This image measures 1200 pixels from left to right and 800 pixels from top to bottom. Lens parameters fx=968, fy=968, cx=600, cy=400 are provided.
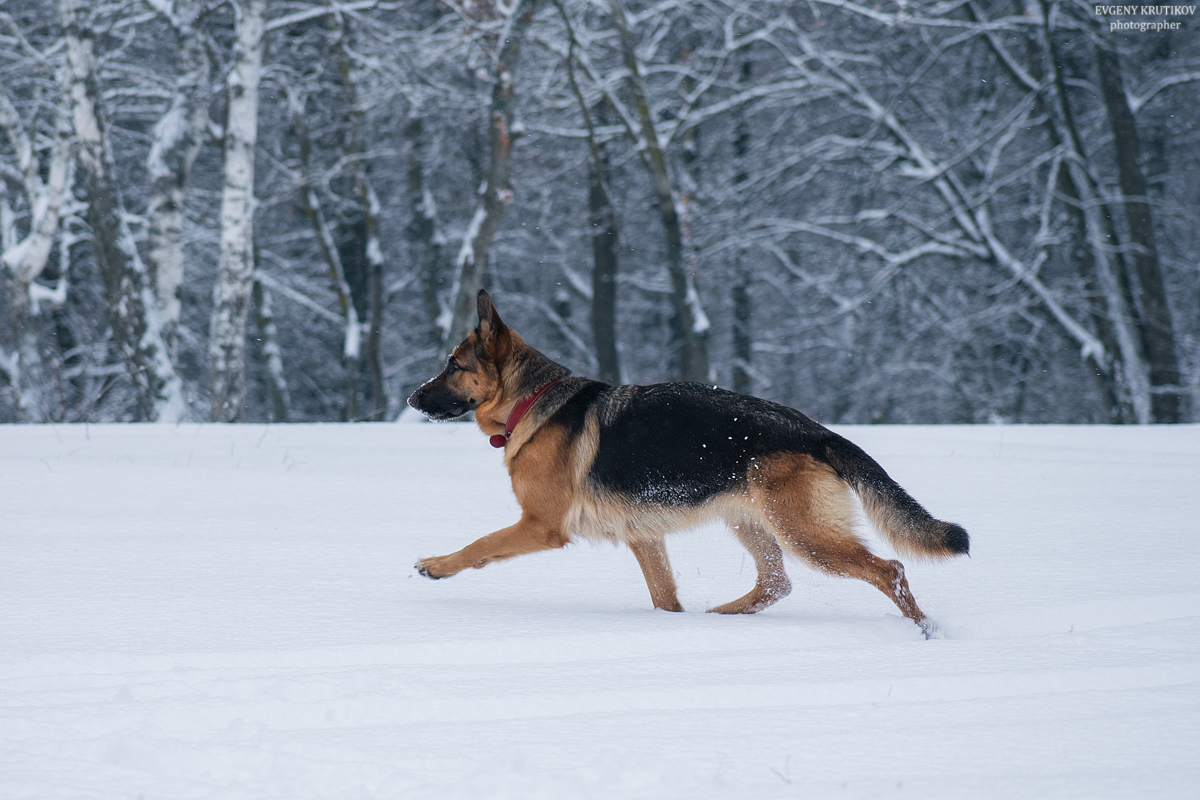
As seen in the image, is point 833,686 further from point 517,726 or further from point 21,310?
point 21,310

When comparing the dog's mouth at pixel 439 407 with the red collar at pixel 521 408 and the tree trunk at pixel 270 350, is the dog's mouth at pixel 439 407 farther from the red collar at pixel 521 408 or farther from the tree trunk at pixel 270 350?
the tree trunk at pixel 270 350

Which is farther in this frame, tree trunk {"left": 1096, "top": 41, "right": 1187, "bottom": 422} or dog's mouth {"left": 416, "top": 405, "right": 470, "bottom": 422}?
tree trunk {"left": 1096, "top": 41, "right": 1187, "bottom": 422}

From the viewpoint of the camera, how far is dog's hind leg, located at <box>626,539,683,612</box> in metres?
4.44

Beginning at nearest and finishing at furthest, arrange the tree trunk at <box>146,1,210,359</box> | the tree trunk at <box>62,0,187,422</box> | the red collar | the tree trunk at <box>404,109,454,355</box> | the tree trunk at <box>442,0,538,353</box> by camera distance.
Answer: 1. the red collar
2. the tree trunk at <box>62,0,187,422</box>
3. the tree trunk at <box>146,1,210,359</box>
4. the tree trunk at <box>442,0,538,353</box>
5. the tree trunk at <box>404,109,454,355</box>

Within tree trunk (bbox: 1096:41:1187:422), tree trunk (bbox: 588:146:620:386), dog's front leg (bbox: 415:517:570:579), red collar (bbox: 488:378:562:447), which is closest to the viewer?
dog's front leg (bbox: 415:517:570:579)

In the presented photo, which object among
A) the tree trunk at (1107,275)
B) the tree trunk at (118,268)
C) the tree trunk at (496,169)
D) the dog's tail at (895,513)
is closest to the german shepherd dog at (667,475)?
the dog's tail at (895,513)

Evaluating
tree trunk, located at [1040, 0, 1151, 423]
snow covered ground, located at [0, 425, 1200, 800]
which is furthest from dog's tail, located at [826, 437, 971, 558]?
tree trunk, located at [1040, 0, 1151, 423]

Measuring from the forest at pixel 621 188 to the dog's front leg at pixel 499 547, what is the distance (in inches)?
327

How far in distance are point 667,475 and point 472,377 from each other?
49.4 inches

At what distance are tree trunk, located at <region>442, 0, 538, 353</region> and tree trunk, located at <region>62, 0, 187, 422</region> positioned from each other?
4213 millimetres

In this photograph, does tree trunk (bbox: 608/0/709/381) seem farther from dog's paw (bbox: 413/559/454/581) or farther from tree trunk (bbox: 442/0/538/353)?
dog's paw (bbox: 413/559/454/581)

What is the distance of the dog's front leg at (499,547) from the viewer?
4375 mm

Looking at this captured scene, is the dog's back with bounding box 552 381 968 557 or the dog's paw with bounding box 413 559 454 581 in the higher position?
the dog's back with bounding box 552 381 968 557

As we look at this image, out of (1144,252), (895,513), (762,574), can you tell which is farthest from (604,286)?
(895,513)
